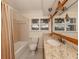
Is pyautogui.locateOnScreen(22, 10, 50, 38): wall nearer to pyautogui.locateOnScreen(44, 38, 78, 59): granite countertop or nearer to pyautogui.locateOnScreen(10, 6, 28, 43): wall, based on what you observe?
pyautogui.locateOnScreen(10, 6, 28, 43): wall

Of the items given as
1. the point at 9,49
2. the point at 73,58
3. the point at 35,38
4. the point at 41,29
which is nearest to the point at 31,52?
the point at 35,38

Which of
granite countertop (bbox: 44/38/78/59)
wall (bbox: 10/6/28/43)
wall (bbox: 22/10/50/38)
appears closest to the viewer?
granite countertop (bbox: 44/38/78/59)

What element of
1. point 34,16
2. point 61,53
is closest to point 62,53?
point 61,53

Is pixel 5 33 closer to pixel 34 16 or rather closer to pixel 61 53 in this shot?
pixel 61 53

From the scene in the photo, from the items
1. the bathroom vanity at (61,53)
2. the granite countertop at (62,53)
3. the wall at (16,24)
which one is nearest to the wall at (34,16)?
the wall at (16,24)

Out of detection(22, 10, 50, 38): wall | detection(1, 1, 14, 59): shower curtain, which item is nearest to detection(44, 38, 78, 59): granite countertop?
detection(1, 1, 14, 59): shower curtain

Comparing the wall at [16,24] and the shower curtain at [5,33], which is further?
the wall at [16,24]

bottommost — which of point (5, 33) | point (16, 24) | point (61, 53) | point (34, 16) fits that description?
point (61, 53)

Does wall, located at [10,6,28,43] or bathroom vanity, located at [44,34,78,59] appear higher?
wall, located at [10,6,28,43]

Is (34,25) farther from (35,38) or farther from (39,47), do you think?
(39,47)

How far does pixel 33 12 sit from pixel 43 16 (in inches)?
22.7

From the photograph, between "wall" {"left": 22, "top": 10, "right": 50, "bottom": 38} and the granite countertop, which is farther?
"wall" {"left": 22, "top": 10, "right": 50, "bottom": 38}

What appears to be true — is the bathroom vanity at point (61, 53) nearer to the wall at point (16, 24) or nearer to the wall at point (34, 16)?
the wall at point (16, 24)

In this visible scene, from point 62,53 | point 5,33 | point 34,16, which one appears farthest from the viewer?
point 34,16
